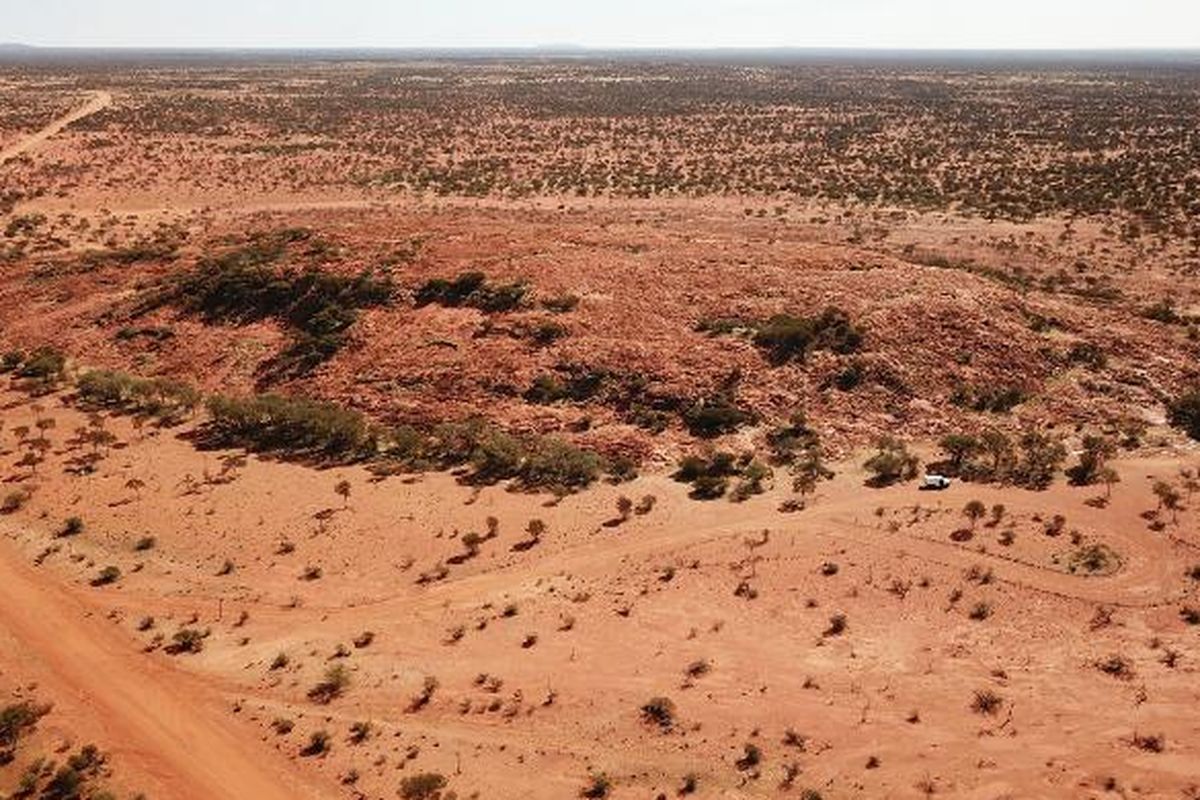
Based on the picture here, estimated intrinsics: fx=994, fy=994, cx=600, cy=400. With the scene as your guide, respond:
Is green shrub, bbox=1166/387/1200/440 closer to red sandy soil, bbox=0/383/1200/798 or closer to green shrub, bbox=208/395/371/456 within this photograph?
red sandy soil, bbox=0/383/1200/798

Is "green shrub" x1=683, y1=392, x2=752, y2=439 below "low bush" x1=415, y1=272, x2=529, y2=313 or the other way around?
below

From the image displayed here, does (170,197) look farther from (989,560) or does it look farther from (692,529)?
(989,560)

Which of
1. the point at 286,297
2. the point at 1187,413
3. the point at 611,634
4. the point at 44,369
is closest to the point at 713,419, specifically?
the point at 611,634

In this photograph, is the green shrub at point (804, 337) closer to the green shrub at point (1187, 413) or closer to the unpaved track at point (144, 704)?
the green shrub at point (1187, 413)

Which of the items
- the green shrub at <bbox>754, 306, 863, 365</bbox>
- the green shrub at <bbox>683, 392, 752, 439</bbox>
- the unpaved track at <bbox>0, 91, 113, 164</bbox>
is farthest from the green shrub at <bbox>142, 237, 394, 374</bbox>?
the unpaved track at <bbox>0, 91, 113, 164</bbox>

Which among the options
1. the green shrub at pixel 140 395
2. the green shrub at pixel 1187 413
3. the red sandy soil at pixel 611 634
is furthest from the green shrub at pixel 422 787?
the green shrub at pixel 1187 413

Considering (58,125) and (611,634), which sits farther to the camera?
(58,125)

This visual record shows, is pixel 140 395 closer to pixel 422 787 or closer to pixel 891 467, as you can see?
pixel 422 787
